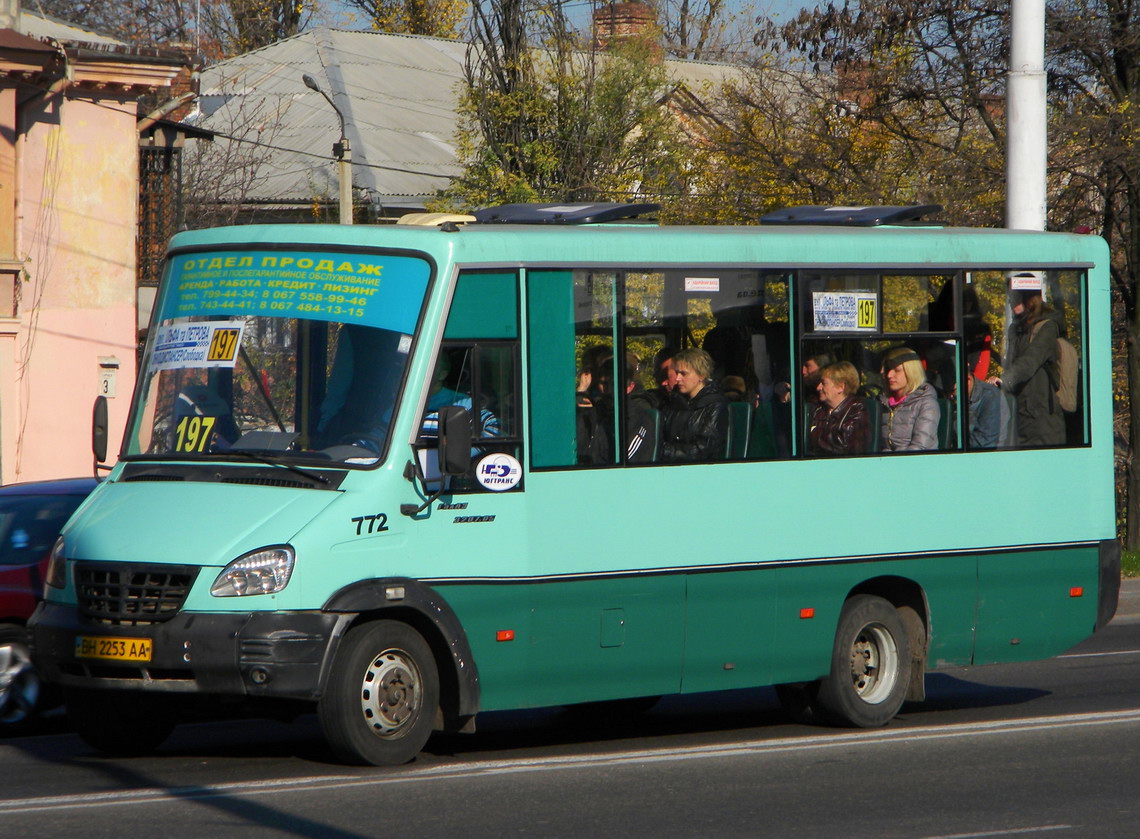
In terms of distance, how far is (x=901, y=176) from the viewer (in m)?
24.8

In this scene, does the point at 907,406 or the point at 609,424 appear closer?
the point at 609,424

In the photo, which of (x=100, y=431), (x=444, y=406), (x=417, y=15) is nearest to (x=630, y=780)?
(x=444, y=406)

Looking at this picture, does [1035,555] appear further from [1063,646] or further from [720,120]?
[720,120]

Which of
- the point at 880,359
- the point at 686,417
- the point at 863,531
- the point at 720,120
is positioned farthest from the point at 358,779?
the point at 720,120

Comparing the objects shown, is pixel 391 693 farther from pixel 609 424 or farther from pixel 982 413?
pixel 982 413

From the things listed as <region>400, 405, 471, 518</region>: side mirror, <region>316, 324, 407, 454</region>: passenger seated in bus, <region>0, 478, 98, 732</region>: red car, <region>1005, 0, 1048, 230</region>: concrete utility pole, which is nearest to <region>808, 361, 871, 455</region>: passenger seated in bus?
<region>400, 405, 471, 518</region>: side mirror

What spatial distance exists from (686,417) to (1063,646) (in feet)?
9.68

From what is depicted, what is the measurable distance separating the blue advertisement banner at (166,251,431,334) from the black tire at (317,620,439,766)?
146 centimetres

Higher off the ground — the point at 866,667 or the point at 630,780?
the point at 866,667

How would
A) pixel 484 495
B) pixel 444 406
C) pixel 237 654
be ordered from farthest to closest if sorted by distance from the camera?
pixel 484 495 → pixel 444 406 → pixel 237 654

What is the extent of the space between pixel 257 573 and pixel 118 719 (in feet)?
4.90

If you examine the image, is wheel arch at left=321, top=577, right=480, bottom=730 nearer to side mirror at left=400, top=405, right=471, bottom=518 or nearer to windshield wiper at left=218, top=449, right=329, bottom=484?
side mirror at left=400, top=405, right=471, bottom=518

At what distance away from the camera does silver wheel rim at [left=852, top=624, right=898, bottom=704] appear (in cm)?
993

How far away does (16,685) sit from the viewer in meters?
9.63
